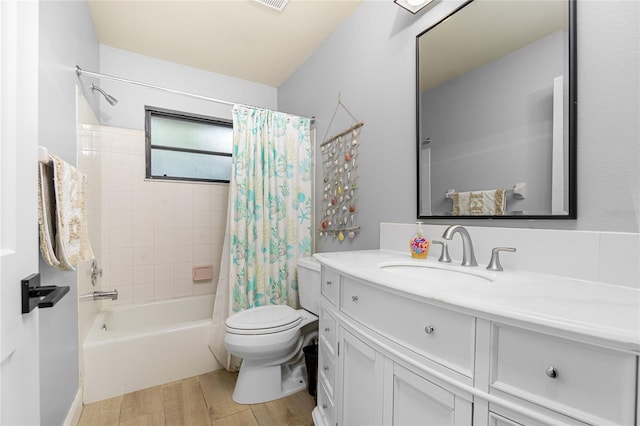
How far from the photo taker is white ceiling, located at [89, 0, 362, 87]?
183cm

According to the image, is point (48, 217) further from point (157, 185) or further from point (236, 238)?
point (157, 185)

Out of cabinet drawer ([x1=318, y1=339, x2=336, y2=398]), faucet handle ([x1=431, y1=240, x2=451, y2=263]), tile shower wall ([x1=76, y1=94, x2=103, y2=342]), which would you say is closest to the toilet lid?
cabinet drawer ([x1=318, y1=339, x2=336, y2=398])

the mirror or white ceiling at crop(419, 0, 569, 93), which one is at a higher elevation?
white ceiling at crop(419, 0, 569, 93)

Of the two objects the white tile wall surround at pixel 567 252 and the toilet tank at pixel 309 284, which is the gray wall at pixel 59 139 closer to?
the toilet tank at pixel 309 284

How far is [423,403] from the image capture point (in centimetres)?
75

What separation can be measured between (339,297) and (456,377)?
1.77 feet

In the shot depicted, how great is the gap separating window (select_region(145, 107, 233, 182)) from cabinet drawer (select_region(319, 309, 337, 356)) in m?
1.91

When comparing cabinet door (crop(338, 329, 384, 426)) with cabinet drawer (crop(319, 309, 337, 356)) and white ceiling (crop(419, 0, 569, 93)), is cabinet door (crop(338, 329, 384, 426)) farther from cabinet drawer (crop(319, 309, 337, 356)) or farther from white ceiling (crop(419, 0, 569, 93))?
white ceiling (crop(419, 0, 569, 93))

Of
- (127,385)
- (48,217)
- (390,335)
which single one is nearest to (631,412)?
(390,335)

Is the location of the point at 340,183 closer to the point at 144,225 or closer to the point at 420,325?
the point at 420,325

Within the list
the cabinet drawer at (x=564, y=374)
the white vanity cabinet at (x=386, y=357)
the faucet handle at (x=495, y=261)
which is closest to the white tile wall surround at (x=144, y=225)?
the white vanity cabinet at (x=386, y=357)

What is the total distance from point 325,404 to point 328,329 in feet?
1.19

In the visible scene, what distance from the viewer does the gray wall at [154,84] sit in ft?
7.57

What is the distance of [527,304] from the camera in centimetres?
61
